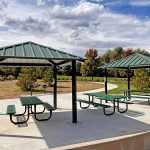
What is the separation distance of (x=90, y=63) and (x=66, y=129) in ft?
133

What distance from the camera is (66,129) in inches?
322

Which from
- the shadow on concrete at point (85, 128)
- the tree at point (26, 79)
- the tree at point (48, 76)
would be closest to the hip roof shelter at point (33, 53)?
the shadow on concrete at point (85, 128)

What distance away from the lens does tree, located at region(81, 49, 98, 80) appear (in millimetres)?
48062

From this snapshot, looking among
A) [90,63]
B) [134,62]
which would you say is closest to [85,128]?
[134,62]

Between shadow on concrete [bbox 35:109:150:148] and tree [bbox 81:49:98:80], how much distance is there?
37192 mm

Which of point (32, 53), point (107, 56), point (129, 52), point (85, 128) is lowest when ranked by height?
point (85, 128)

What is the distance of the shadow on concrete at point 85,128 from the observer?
7.10 metres

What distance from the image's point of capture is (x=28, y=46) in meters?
8.96

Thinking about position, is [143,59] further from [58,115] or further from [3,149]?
[3,149]

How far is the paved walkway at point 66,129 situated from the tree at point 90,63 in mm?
37052

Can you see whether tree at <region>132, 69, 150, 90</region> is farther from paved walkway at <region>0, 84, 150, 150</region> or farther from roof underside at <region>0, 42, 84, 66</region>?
roof underside at <region>0, 42, 84, 66</region>

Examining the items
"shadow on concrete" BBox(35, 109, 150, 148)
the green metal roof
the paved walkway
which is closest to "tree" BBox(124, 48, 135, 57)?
the green metal roof

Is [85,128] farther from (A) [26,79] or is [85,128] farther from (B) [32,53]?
(A) [26,79]

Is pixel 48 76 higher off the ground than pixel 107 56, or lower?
lower
